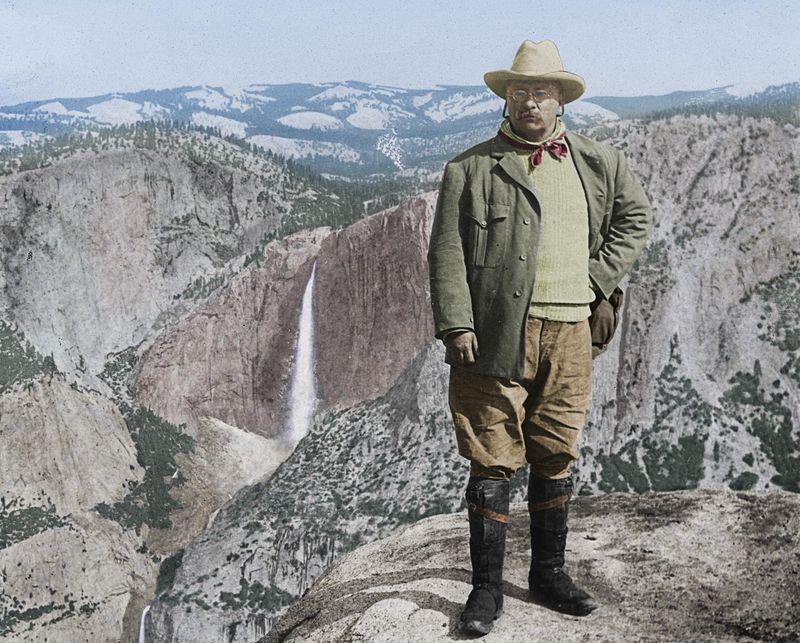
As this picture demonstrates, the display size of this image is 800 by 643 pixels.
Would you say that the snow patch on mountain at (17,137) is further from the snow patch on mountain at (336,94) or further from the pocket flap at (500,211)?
the pocket flap at (500,211)

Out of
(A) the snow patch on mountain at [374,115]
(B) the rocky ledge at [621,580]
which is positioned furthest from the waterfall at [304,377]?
(A) the snow patch on mountain at [374,115]

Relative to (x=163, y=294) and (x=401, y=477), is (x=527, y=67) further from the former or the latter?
(x=163, y=294)

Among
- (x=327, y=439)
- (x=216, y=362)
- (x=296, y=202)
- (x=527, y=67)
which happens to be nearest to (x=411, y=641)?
(x=527, y=67)

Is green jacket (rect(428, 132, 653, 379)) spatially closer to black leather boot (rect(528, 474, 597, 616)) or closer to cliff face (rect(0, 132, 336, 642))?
black leather boot (rect(528, 474, 597, 616))

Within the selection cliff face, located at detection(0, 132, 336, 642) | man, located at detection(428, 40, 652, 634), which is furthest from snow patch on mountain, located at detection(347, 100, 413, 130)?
man, located at detection(428, 40, 652, 634)

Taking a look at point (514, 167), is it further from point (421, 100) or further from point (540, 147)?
point (421, 100)
